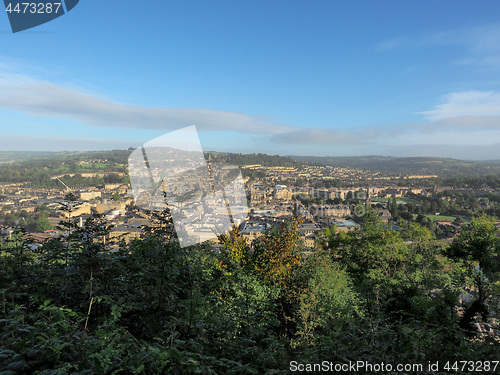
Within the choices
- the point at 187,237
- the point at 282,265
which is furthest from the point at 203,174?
the point at 282,265

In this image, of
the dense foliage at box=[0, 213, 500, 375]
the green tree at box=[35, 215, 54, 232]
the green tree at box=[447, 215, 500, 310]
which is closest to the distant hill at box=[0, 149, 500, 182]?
the green tree at box=[35, 215, 54, 232]

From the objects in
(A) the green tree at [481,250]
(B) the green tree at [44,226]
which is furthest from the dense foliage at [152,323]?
(A) the green tree at [481,250]

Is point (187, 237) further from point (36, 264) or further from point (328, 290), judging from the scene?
point (328, 290)

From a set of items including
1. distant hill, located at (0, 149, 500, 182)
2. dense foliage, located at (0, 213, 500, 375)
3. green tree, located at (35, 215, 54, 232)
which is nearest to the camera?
dense foliage, located at (0, 213, 500, 375)

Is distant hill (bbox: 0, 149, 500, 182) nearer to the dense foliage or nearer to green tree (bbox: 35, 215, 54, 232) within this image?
green tree (bbox: 35, 215, 54, 232)

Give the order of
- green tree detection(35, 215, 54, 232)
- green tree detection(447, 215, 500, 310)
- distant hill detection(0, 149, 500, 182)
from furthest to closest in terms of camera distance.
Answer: distant hill detection(0, 149, 500, 182), green tree detection(447, 215, 500, 310), green tree detection(35, 215, 54, 232)

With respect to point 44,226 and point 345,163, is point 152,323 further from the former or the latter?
point 345,163

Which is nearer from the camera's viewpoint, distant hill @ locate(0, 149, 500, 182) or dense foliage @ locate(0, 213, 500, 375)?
dense foliage @ locate(0, 213, 500, 375)

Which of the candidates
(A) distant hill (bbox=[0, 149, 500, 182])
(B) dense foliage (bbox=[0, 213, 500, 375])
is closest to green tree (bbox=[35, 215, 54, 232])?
(B) dense foliage (bbox=[0, 213, 500, 375])

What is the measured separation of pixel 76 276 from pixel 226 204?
14.2ft

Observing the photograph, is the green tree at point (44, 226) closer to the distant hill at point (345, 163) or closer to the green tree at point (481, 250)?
the green tree at point (481, 250)

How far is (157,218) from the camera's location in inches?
92.5

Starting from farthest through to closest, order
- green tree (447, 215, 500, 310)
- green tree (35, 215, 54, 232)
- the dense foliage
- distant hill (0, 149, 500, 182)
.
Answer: distant hill (0, 149, 500, 182), green tree (447, 215, 500, 310), green tree (35, 215, 54, 232), the dense foliage

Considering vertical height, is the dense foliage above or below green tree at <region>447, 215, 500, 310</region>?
above
